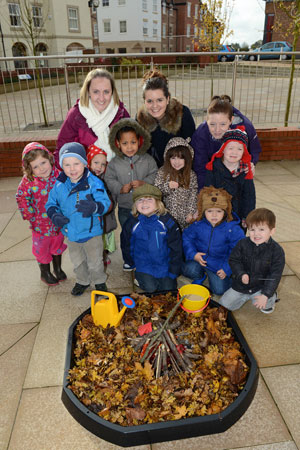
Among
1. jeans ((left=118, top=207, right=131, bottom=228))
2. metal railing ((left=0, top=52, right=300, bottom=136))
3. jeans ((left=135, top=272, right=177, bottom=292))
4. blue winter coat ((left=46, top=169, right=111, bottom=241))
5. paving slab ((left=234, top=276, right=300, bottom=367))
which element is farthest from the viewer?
metal railing ((left=0, top=52, right=300, bottom=136))

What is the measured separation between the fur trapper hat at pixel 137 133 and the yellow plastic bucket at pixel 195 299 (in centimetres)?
164

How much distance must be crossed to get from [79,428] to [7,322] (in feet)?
4.77

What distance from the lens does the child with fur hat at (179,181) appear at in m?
3.83

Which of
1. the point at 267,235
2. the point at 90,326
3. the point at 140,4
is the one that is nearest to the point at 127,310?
the point at 90,326

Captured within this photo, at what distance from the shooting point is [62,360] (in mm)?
2998

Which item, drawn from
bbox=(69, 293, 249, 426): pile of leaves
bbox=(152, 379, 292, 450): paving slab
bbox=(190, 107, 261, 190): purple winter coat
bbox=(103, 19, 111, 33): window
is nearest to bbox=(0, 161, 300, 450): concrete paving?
bbox=(152, 379, 292, 450): paving slab

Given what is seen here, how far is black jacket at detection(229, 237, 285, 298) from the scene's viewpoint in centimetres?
325

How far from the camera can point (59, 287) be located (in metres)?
4.01

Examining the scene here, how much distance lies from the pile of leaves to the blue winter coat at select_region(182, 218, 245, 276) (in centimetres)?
72

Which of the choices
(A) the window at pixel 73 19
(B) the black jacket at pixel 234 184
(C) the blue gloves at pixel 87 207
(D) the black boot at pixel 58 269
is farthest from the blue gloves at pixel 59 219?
(A) the window at pixel 73 19

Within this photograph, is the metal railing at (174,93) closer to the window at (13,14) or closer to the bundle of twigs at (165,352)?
the bundle of twigs at (165,352)

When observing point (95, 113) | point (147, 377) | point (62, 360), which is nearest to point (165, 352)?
point (147, 377)

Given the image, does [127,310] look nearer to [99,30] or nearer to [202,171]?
[202,171]

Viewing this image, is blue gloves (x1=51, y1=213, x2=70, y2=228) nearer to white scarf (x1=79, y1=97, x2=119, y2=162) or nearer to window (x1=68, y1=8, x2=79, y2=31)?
white scarf (x1=79, y1=97, x2=119, y2=162)
